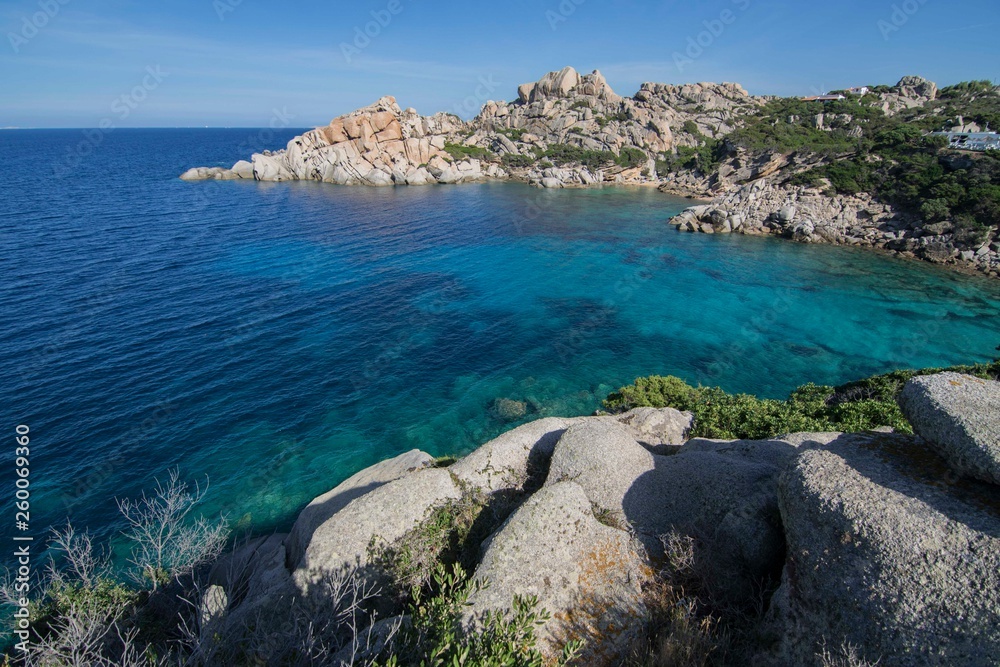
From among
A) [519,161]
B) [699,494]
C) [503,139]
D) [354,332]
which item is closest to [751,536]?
[699,494]

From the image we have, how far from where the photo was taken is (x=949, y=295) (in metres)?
48.8

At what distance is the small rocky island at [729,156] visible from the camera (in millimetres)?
63188

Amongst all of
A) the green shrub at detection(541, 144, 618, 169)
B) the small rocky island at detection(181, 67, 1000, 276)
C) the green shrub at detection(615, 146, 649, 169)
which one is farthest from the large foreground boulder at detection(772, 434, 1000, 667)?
the green shrub at detection(615, 146, 649, 169)

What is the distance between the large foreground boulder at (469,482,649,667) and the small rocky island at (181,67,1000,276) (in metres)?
71.1

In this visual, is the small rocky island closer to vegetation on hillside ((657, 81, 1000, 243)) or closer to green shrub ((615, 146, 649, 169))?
vegetation on hillside ((657, 81, 1000, 243))

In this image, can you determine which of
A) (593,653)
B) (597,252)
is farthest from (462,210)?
(593,653)

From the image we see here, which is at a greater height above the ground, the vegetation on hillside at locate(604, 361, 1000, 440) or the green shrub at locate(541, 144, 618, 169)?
the green shrub at locate(541, 144, 618, 169)

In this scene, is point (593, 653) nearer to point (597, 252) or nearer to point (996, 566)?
point (996, 566)

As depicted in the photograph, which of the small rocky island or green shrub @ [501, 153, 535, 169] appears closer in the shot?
the small rocky island

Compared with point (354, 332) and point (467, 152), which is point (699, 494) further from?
point (467, 152)

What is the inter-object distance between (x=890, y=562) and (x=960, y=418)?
11.2 ft

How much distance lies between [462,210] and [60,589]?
8247cm

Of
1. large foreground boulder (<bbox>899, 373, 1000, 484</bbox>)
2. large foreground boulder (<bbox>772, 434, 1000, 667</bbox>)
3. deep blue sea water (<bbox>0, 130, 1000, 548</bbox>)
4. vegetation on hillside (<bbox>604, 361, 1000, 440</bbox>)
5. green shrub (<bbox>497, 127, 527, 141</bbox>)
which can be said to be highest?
green shrub (<bbox>497, 127, 527, 141</bbox>)

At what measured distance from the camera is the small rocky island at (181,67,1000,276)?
63188mm
